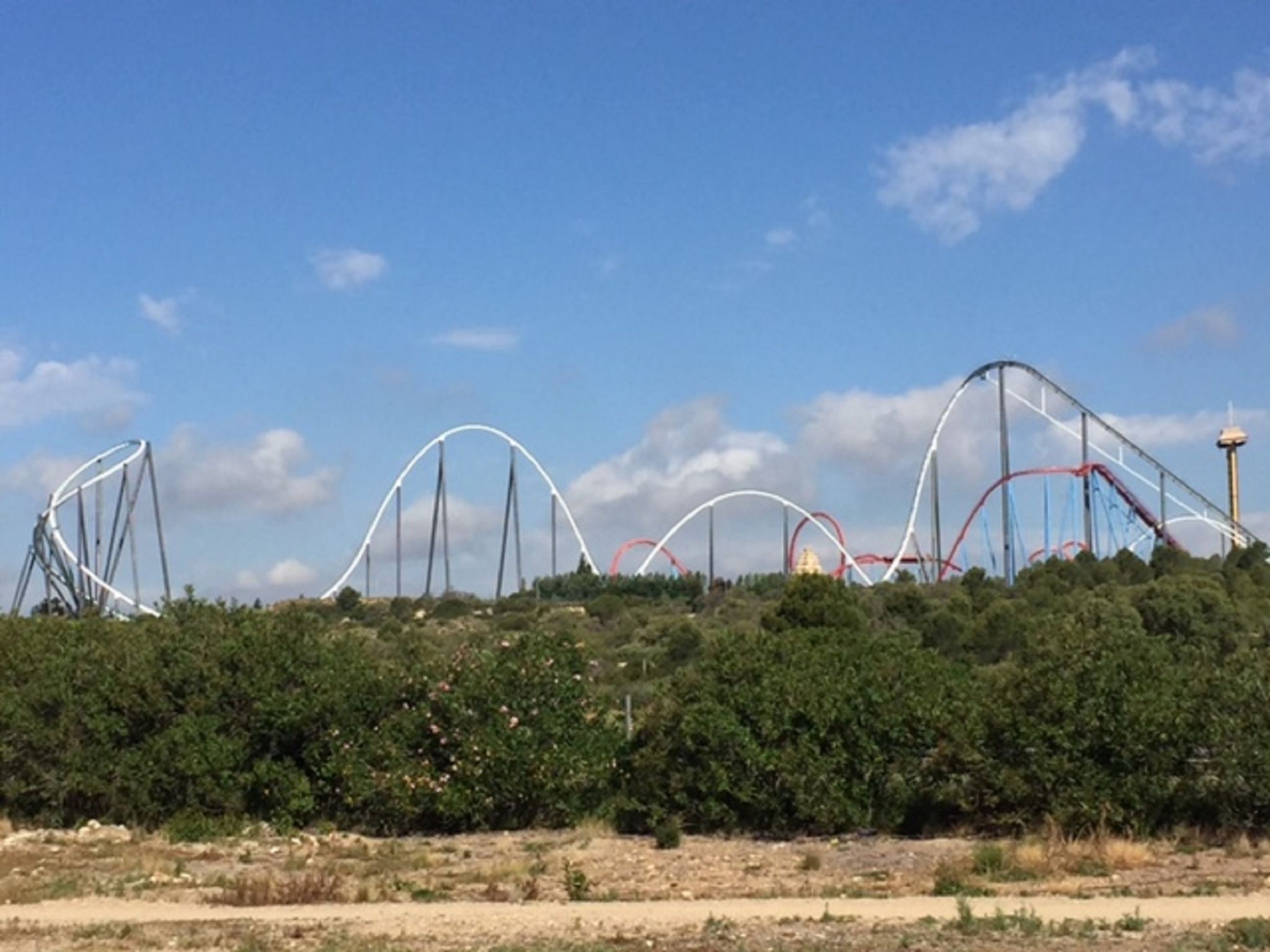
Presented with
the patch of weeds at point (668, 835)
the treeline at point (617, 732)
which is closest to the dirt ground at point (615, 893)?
the patch of weeds at point (668, 835)

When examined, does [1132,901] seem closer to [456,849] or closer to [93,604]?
[456,849]

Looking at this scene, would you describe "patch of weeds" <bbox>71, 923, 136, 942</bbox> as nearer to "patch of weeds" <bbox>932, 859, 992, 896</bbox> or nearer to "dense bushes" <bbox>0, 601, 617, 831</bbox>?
"patch of weeds" <bbox>932, 859, 992, 896</bbox>

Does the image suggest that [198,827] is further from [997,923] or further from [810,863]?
[997,923]

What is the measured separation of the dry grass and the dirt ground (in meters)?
0.03

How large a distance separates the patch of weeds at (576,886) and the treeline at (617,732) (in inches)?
188

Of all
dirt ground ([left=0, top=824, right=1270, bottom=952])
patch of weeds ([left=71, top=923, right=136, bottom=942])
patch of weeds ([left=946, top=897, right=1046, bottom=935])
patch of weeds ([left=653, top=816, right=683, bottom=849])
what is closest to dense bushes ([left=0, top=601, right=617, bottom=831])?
dirt ground ([left=0, top=824, right=1270, bottom=952])

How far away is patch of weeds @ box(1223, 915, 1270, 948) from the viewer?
1162 centimetres

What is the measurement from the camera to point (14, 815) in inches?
906

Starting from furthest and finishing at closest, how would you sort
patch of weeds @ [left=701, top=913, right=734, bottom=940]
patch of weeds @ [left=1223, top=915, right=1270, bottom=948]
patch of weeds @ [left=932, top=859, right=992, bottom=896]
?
1. patch of weeds @ [left=932, top=859, right=992, bottom=896]
2. patch of weeds @ [left=701, top=913, right=734, bottom=940]
3. patch of weeds @ [left=1223, top=915, right=1270, bottom=948]

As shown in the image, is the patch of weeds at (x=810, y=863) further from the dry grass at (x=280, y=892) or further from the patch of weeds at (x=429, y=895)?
the dry grass at (x=280, y=892)

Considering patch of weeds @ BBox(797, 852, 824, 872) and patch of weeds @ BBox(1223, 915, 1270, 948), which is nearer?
patch of weeds @ BBox(1223, 915, 1270, 948)

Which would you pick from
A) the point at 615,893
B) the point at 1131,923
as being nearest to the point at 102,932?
the point at 615,893

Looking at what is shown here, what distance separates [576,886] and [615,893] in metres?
0.42

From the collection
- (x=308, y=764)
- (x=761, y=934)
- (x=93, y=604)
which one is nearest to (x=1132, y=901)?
(x=761, y=934)
